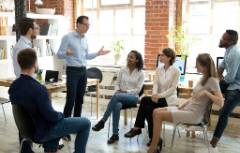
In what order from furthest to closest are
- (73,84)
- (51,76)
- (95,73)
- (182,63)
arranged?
1. (95,73)
2. (182,63)
3. (51,76)
4. (73,84)

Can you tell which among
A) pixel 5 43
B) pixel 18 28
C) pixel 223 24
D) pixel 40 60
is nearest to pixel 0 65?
pixel 5 43

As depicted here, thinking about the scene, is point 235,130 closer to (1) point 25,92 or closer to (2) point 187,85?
(2) point 187,85

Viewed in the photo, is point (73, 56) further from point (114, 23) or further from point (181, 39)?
point (114, 23)

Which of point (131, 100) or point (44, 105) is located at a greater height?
point (44, 105)

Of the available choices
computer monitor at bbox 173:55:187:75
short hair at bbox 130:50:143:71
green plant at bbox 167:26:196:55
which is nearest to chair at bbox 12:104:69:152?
short hair at bbox 130:50:143:71

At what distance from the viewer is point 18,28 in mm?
3725

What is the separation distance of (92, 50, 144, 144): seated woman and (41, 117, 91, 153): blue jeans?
3.69 feet

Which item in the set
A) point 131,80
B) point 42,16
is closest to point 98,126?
point 131,80

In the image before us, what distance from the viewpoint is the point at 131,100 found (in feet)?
14.1

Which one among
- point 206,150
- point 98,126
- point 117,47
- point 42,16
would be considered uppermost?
point 42,16

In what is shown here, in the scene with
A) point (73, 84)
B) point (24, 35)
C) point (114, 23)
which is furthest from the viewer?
point (114, 23)

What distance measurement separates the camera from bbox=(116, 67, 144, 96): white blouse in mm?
4449

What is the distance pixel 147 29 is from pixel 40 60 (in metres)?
2.20

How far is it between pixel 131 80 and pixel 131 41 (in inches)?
86.9
